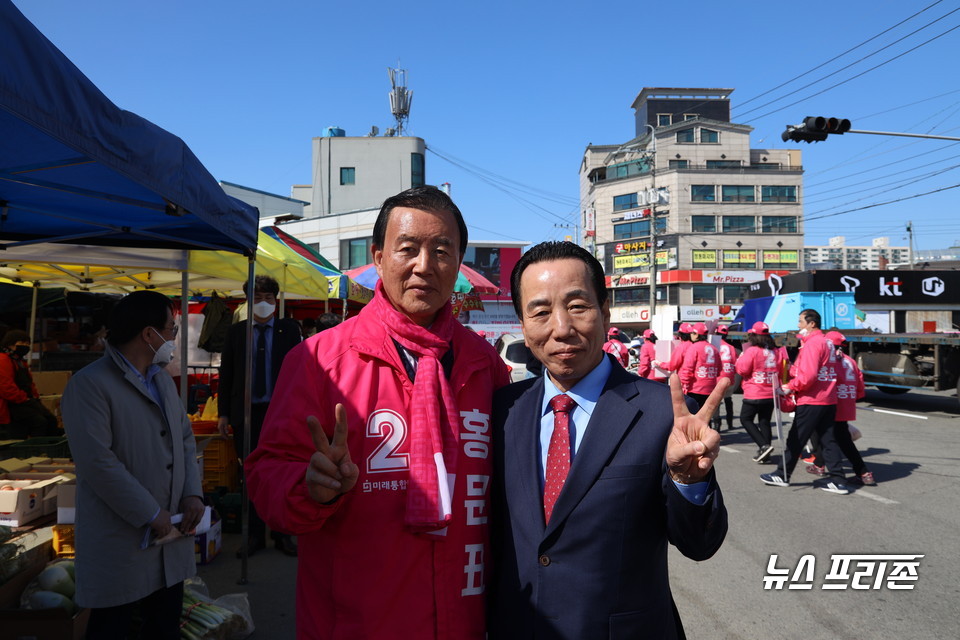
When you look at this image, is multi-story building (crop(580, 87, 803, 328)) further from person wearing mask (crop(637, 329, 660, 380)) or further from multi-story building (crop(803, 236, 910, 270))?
multi-story building (crop(803, 236, 910, 270))

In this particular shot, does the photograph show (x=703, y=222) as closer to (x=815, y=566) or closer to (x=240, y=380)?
(x=815, y=566)

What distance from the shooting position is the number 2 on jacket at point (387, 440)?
170cm

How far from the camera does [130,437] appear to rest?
8.68ft

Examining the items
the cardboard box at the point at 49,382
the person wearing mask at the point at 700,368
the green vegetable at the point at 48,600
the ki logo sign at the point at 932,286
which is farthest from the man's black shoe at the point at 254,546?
the ki logo sign at the point at 932,286

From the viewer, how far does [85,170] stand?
8.97 feet

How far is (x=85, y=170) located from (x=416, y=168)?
41.3 m

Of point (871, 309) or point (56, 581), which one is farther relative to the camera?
point (871, 309)

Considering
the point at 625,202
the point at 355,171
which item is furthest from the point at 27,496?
the point at 625,202

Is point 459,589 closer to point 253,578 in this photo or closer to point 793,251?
point 253,578

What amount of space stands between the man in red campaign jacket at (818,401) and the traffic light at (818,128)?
22.5 feet

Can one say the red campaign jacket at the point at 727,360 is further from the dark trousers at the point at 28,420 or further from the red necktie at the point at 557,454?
the dark trousers at the point at 28,420

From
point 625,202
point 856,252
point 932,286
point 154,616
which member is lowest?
point 154,616

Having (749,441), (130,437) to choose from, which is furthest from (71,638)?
(749,441)

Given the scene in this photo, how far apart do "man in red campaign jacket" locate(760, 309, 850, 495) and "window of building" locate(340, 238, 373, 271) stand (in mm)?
27382
